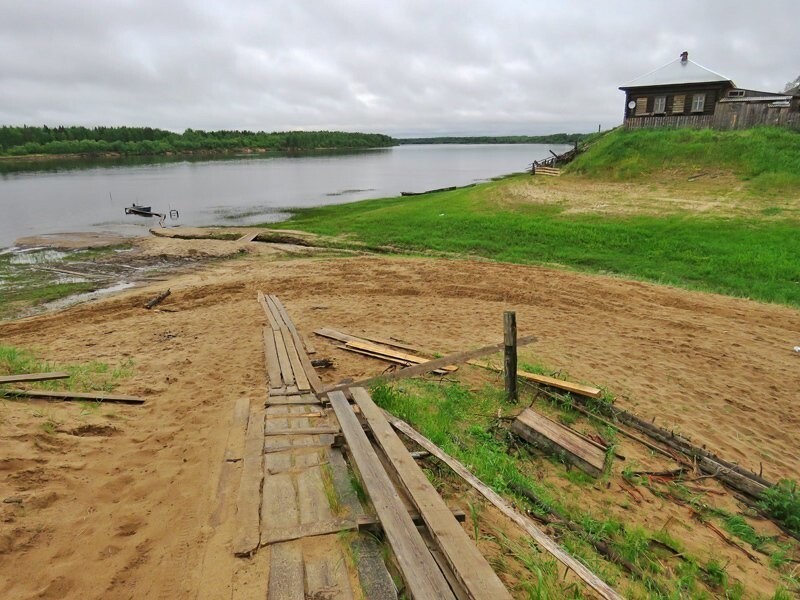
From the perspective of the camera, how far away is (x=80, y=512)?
177 inches

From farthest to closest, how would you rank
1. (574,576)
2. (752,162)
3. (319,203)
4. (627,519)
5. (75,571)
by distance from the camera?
(319,203) < (752,162) < (627,519) < (574,576) < (75,571)

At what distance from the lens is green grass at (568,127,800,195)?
2552 cm

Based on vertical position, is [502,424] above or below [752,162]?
below

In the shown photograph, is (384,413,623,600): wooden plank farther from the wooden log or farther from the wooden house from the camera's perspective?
the wooden house

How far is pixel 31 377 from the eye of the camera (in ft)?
23.7

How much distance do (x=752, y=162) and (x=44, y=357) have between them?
33207 mm

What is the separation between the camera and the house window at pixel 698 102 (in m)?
35.2

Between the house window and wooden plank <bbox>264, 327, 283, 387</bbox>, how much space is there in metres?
37.9

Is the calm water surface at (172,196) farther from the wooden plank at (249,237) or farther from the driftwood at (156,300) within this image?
the driftwood at (156,300)

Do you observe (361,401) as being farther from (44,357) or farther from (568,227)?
(568,227)

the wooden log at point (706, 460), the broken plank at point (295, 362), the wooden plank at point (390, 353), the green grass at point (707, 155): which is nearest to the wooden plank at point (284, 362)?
the broken plank at point (295, 362)

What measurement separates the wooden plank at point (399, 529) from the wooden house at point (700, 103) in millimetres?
36489

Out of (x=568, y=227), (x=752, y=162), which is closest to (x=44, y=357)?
(x=568, y=227)

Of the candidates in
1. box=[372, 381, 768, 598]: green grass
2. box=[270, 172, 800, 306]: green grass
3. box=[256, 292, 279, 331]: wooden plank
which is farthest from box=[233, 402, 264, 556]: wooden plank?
box=[270, 172, 800, 306]: green grass
